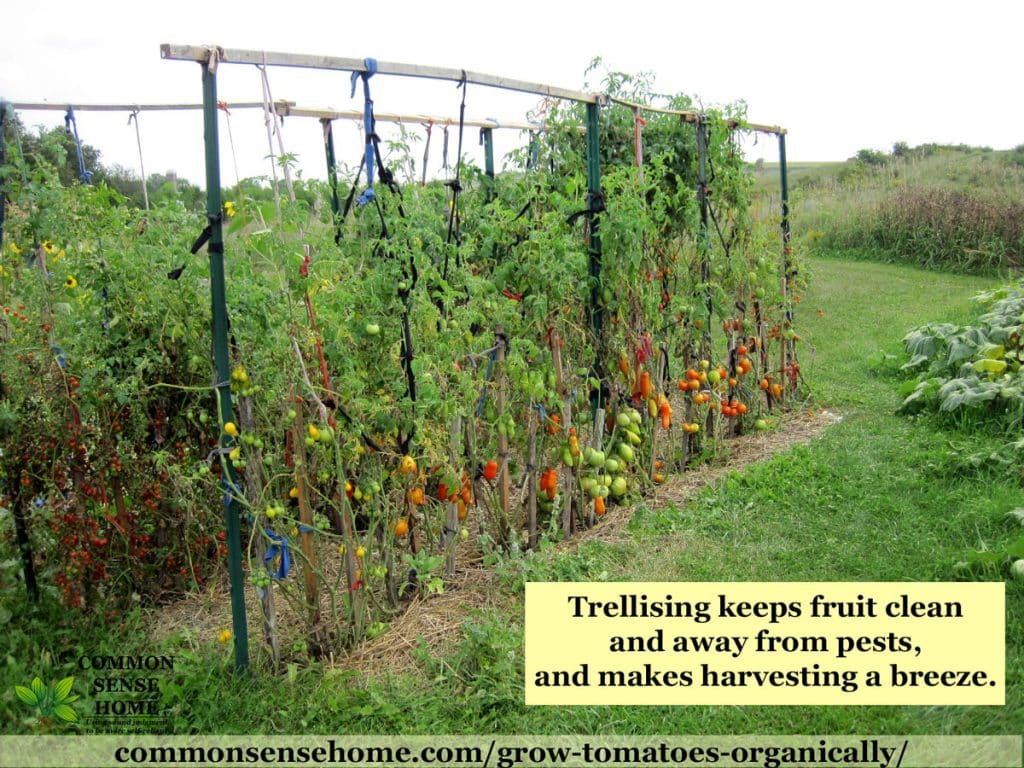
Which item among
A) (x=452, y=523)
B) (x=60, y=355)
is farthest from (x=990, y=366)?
(x=60, y=355)

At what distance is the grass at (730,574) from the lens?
98.3 inches

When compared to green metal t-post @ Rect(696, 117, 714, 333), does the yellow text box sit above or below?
below

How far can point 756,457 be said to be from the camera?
4.70 metres

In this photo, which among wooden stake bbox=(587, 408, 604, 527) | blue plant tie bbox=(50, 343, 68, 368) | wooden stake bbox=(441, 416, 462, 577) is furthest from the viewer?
wooden stake bbox=(587, 408, 604, 527)

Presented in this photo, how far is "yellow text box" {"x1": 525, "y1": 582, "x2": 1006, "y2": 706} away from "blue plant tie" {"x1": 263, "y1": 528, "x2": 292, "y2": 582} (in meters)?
0.78

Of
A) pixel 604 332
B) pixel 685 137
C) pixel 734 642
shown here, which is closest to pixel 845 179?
pixel 685 137

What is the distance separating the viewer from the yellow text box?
101 inches

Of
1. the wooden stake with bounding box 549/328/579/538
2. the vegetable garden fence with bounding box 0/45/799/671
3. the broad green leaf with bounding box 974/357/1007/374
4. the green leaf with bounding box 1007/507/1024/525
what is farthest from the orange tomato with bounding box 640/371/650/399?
the broad green leaf with bounding box 974/357/1007/374

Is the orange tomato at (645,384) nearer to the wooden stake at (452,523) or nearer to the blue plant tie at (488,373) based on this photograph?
the blue plant tie at (488,373)

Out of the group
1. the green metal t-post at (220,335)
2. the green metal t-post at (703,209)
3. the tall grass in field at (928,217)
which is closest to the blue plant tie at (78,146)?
the green metal t-post at (220,335)

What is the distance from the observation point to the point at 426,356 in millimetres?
2756

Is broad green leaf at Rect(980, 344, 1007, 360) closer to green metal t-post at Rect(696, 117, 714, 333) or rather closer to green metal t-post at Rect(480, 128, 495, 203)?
green metal t-post at Rect(696, 117, 714, 333)

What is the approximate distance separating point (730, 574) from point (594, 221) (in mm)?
1586

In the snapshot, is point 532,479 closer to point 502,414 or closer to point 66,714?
point 502,414
